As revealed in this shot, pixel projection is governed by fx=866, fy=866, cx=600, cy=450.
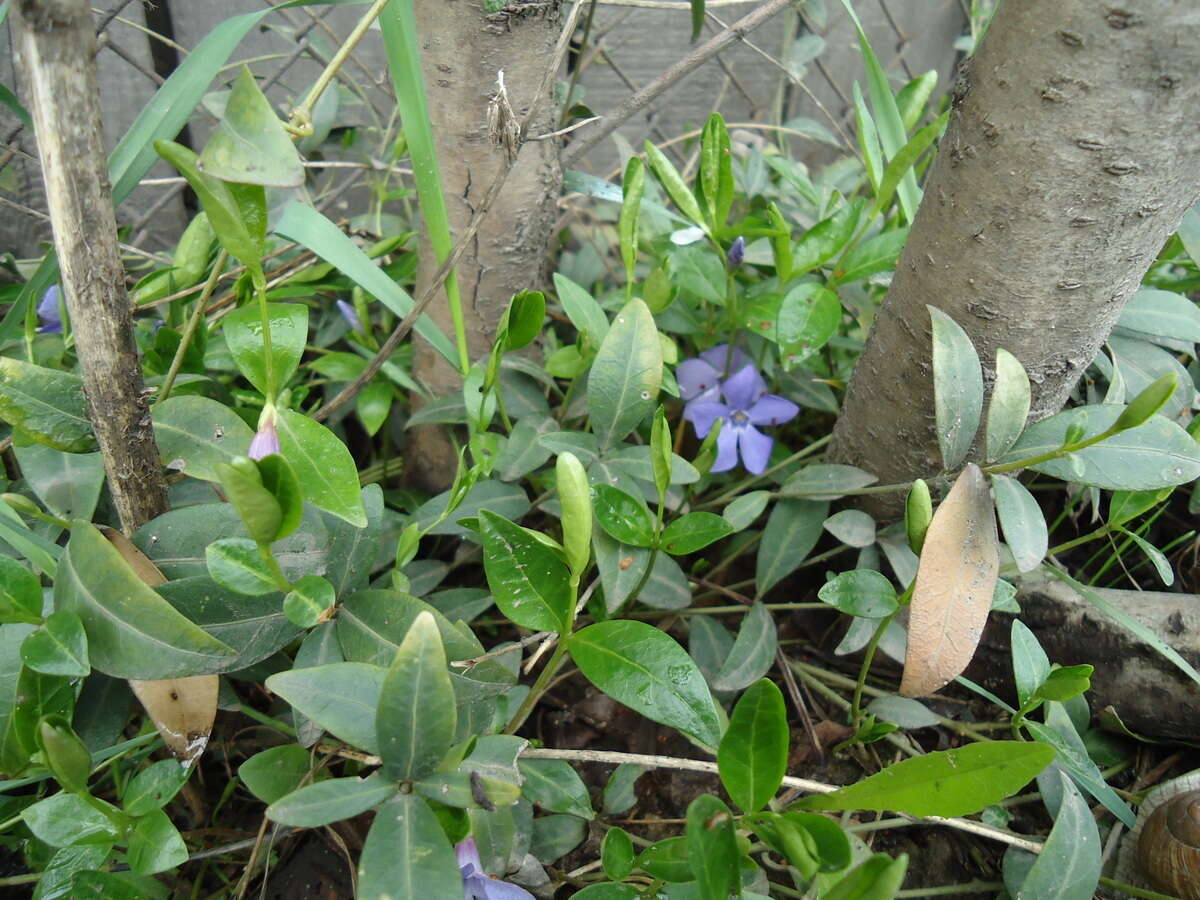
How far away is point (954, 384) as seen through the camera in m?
0.63

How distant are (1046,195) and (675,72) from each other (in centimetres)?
38

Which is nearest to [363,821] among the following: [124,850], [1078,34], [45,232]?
[124,850]

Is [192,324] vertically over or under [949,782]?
over

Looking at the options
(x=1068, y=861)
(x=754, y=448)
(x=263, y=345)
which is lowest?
(x=1068, y=861)

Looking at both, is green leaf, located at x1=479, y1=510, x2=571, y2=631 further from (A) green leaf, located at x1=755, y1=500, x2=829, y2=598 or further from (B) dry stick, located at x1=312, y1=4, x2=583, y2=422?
(A) green leaf, located at x1=755, y1=500, x2=829, y2=598

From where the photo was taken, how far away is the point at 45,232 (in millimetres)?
1355

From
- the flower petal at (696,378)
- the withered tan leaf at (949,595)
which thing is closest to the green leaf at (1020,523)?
the withered tan leaf at (949,595)

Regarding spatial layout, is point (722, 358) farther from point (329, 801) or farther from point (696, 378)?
point (329, 801)

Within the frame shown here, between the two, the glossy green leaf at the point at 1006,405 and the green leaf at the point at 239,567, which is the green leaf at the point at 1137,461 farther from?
the green leaf at the point at 239,567

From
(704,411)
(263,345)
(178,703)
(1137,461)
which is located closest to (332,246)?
(263,345)

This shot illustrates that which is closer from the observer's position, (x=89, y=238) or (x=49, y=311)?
(x=89, y=238)

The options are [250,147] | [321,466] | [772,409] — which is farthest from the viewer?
[772,409]

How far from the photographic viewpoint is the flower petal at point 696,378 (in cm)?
91

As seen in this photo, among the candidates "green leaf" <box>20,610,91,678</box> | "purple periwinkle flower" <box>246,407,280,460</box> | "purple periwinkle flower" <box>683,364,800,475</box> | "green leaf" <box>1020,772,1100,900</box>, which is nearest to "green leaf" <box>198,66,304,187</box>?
"purple periwinkle flower" <box>246,407,280,460</box>
